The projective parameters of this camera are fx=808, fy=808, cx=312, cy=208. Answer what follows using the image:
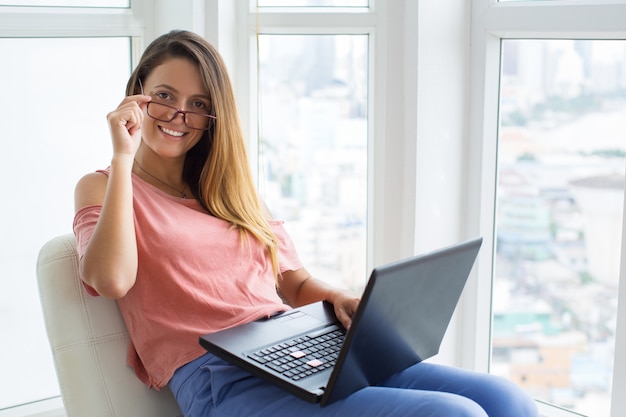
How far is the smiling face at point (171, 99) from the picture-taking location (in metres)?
1.61

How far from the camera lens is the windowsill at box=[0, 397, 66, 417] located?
1.93 metres

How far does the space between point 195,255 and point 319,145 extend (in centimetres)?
74

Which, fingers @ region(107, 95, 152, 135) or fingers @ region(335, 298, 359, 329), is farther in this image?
fingers @ region(335, 298, 359, 329)

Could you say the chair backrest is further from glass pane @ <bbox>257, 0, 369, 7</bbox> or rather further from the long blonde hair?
glass pane @ <bbox>257, 0, 369, 7</bbox>

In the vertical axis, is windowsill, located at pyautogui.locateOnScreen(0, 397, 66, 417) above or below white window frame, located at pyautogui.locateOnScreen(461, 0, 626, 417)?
below

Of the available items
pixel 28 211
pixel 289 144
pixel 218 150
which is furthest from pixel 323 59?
pixel 28 211

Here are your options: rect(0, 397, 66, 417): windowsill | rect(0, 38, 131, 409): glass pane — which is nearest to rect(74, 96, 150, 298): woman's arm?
rect(0, 38, 131, 409): glass pane

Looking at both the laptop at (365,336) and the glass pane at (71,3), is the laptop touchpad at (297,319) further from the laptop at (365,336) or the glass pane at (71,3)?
the glass pane at (71,3)

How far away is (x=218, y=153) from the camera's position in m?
1.68

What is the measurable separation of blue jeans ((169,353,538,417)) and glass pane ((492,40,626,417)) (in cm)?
59

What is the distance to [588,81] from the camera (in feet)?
6.24

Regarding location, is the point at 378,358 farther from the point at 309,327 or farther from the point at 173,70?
the point at 173,70

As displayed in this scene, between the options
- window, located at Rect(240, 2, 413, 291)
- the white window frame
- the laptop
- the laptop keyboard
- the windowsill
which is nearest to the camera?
the laptop

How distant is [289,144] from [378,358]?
0.97 m
